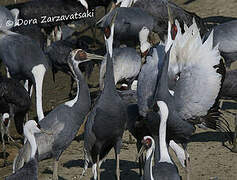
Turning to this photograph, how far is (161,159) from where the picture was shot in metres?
7.66

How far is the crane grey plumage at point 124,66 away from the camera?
10984mm

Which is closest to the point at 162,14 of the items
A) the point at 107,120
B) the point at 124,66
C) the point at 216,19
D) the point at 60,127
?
the point at 216,19

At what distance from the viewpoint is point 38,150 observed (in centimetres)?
866

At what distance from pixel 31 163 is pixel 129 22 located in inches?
213

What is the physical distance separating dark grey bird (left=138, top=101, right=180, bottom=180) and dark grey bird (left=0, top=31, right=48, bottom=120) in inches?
143

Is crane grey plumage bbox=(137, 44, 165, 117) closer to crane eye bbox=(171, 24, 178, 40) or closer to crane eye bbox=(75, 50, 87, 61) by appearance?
crane eye bbox=(171, 24, 178, 40)

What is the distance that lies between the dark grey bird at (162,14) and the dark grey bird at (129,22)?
0.78 metres

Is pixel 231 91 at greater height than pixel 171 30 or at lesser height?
lesser

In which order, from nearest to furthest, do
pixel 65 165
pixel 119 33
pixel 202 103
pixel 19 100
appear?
pixel 202 103 < pixel 65 165 < pixel 19 100 < pixel 119 33

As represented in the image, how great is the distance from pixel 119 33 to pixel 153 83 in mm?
3973

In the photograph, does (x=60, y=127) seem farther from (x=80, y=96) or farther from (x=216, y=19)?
(x=216, y=19)

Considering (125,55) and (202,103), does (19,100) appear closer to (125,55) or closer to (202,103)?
(125,55)

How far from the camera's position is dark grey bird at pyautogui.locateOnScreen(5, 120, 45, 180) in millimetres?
7453

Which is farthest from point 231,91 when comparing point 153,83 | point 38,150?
point 38,150
